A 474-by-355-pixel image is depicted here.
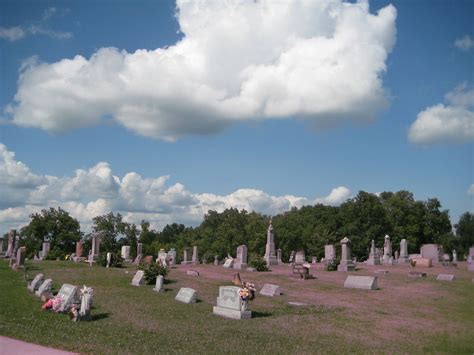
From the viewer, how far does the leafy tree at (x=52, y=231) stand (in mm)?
66188

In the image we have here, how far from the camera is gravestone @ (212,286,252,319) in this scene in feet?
51.1

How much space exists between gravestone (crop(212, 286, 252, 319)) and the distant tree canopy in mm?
51933

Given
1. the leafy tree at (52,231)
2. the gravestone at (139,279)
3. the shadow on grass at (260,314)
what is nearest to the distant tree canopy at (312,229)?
the leafy tree at (52,231)

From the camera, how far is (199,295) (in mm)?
20484

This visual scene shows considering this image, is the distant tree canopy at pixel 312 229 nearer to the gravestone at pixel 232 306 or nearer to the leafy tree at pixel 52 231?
the leafy tree at pixel 52 231

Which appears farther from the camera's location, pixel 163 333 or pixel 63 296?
pixel 63 296

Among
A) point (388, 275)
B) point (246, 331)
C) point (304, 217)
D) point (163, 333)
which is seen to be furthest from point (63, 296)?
point (304, 217)

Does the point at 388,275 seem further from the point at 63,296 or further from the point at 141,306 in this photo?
the point at 63,296

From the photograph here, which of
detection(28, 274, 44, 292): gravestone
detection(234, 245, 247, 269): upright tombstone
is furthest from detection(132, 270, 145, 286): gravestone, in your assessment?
detection(234, 245, 247, 269): upright tombstone

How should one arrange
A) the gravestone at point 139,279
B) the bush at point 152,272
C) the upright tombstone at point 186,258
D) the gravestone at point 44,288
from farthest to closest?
1. the upright tombstone at point 186,258
2. the bush at point 152,272
3. the gravestone at point 139,279
4. the gravestone at point 44,288

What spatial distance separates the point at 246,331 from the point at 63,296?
6743 millimetres

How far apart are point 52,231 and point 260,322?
6025cm

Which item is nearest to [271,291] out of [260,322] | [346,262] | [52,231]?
[260,322]

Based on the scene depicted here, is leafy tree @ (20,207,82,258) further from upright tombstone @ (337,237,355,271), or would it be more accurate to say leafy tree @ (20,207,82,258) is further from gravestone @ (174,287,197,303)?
gravestone @ (174,287,197,303)
